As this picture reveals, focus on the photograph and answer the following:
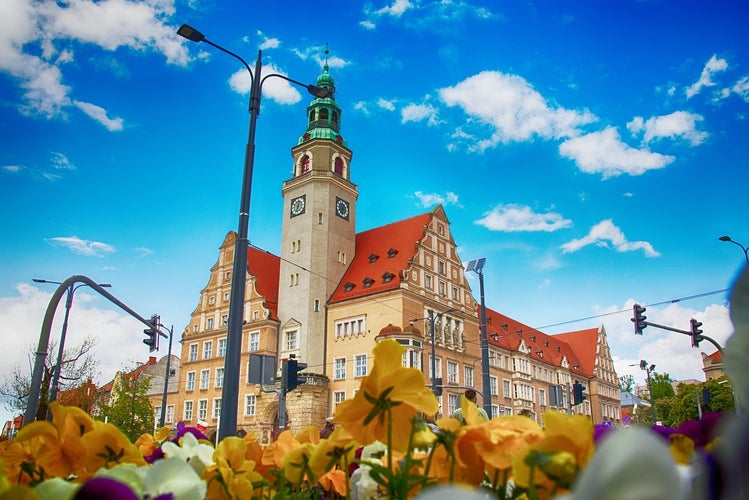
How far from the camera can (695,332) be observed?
2361 cm

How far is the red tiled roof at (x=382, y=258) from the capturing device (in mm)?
42000

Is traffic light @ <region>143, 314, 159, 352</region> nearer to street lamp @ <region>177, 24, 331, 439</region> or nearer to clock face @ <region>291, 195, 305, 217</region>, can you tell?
street lamp @ <region>177, 24, 331, 439</region>

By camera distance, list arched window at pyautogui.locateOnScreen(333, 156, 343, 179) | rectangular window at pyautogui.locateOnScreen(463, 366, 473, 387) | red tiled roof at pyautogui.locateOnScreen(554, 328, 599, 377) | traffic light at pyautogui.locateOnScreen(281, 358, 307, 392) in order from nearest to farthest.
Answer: traffic light at pyautogui.locateOnScreen(281, 358, 307, 392)
rectangular window at pyautogui.locateOnScreen(463, 366, 473, 387)
arched window at pyautogui.locateOnScreen(333, 156, 343, 179)
red tiled roof at pyautogui.locateOnScreen(554, 328, 599, 377)

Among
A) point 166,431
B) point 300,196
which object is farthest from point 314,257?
point 166,431

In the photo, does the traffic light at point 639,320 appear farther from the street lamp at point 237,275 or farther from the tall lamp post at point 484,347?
the street lamp at point 237,275

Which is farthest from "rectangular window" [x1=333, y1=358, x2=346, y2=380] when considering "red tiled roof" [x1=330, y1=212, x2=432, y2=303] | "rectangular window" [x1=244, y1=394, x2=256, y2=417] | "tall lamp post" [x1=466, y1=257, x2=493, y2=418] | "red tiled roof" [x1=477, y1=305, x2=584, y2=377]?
"tall lamp post" [x1=466, y1=257, x2=493, y2=418]

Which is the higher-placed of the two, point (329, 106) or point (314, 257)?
point (329, 106)

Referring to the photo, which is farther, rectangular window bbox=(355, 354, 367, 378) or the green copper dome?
the green copper dome

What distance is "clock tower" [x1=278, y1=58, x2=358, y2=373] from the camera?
4247 cm

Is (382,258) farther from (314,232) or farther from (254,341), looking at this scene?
(254,341)

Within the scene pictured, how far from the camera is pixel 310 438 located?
5.96 ft

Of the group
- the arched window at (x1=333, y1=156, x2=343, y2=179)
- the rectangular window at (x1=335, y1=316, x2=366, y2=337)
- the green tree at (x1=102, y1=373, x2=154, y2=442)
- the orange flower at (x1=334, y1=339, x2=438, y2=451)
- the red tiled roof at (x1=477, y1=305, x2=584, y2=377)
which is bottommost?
the orange flower at (x1=334, y1=339, x2=438, y2=451)

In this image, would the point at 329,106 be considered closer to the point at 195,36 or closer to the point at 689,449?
the point at 195,36

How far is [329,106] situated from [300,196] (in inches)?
325
